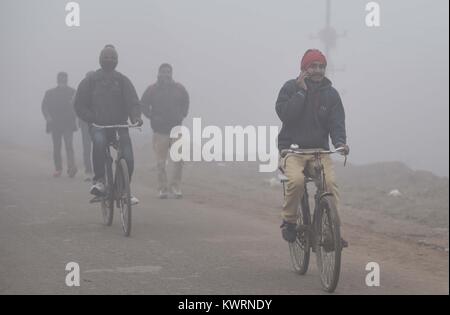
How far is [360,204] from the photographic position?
632 inches

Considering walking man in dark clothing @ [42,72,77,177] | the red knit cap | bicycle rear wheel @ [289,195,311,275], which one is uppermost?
the red knit cap

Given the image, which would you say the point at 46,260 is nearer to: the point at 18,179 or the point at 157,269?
the point at 157,269

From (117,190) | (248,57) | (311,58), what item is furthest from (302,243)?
(248,57)

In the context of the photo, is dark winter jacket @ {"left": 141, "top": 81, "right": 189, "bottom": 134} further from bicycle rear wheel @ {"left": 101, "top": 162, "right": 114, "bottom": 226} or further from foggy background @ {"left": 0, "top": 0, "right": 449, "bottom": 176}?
foggy background @ {"left": 0, "top": 0, "right": 449, "bottom": 176}

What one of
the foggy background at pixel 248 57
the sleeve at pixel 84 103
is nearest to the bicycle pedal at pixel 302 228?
the sleeve at pixel 84 103

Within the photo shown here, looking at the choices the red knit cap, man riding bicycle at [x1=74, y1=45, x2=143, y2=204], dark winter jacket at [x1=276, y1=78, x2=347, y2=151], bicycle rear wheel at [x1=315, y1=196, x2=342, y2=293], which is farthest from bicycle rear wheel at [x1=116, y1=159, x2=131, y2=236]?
the red knit cap

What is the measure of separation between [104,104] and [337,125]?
13.1ft

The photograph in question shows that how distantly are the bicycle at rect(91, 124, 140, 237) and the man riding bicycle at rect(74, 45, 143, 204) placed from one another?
8 cm

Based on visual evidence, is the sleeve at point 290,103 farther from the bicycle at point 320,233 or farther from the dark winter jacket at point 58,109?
the dark winter jacket at point 58,109

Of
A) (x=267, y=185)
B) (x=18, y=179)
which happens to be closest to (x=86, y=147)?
(x=18, y=179)

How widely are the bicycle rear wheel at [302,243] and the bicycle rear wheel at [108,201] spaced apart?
10.1 ft

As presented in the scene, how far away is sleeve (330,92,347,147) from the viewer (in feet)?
24.3

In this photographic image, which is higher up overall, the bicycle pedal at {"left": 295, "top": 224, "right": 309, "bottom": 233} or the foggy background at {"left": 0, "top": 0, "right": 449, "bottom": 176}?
the foggy background at {"left": 0, "top": 0, "right": 449, "bottom": 176}

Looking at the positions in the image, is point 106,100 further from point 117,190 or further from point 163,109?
point 163,109
